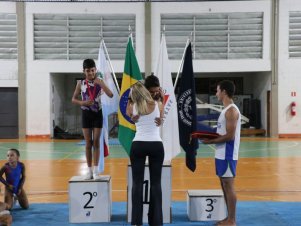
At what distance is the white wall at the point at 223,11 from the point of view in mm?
19625

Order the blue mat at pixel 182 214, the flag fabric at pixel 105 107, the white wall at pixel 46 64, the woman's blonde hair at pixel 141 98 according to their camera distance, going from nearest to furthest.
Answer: the woman's blonde hair at pixel 141 98, the blue mat at pixel 182 214, the flag fabric at pixel 105 107, the white wall at pixel 46 64

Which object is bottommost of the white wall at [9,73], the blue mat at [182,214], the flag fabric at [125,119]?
the blue mat at [182,214]

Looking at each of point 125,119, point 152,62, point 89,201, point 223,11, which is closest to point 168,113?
point 125,119

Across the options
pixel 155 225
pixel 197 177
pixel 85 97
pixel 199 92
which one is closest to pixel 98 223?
pixel 155 225

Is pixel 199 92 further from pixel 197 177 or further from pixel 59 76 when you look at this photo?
pixel 197 177

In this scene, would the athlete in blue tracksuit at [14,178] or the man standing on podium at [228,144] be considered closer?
the man standing on podium at [228,144]

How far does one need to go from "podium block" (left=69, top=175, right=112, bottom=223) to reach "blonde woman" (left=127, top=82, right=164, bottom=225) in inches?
39.7

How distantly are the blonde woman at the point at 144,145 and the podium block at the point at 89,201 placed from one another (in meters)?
1.01

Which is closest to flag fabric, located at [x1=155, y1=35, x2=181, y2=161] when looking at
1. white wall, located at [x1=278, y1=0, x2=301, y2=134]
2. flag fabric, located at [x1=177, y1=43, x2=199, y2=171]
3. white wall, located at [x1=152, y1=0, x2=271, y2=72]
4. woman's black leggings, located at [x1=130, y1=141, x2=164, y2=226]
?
flag fabric, located at [x1=177, y1=43, x2=199, y2=171]

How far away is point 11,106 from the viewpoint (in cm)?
2027

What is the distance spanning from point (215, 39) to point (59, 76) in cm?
767

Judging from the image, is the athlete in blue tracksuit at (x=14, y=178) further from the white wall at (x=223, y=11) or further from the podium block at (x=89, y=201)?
the white wall at (x=223, y=11)

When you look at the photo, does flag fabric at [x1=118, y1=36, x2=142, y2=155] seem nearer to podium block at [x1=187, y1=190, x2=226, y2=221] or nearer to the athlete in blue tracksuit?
podium block at [x1=187, y1=190, x2=226, y2=221]

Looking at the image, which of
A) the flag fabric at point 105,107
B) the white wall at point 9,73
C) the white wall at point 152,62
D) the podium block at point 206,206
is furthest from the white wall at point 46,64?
the podium block at point 206,206
